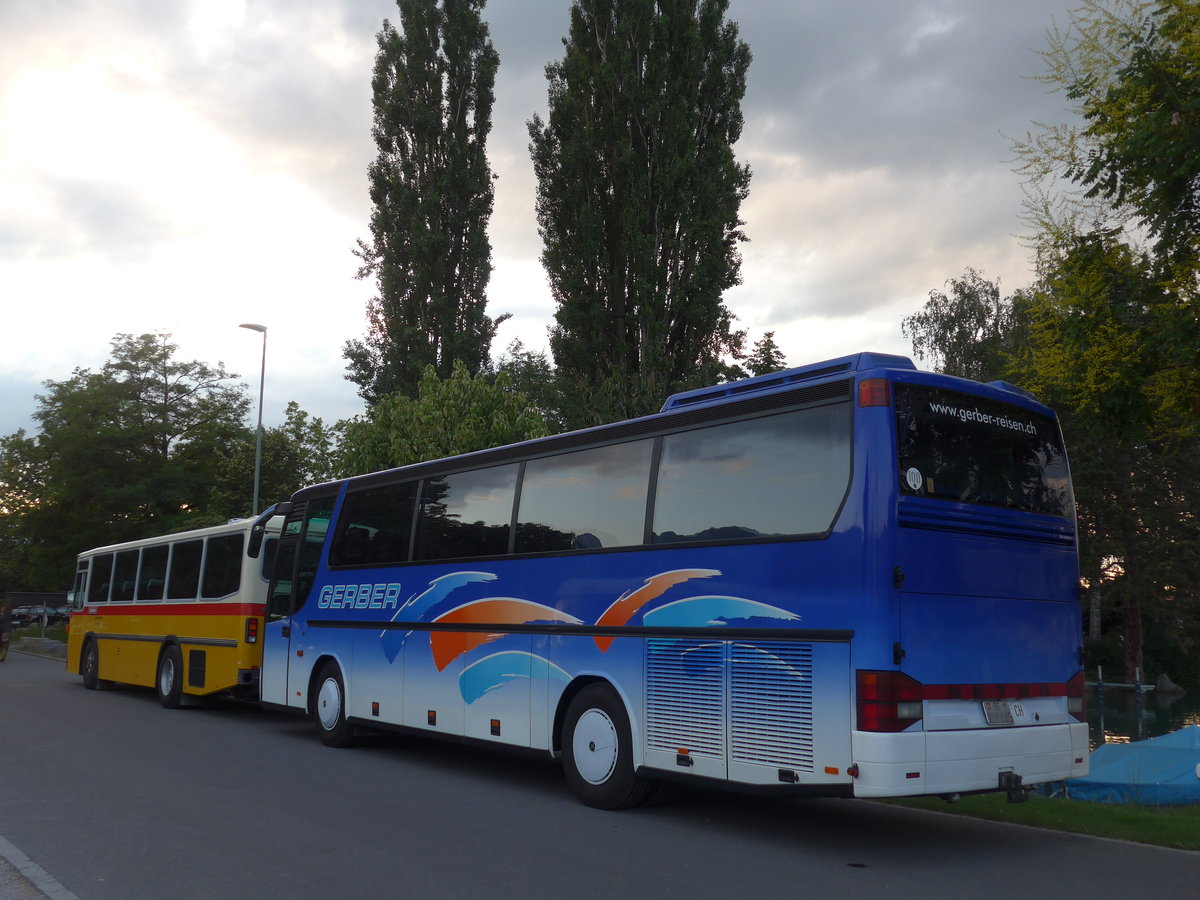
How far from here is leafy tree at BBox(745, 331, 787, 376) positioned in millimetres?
25875

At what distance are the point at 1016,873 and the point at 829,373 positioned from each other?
12.0 feet

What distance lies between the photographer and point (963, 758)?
7660mm

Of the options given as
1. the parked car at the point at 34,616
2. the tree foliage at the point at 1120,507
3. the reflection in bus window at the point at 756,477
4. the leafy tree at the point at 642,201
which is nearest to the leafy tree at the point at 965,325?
the tree foliage at the point at 1120,507

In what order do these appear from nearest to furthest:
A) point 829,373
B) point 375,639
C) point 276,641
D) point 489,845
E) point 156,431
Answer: point 489,845 < point 829,373 < point 375,639 < point 276,641 < point 156,431

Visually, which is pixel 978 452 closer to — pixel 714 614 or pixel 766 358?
pixel 714 614

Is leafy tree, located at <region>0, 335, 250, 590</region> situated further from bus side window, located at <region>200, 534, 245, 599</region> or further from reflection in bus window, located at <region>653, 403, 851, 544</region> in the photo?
reflection in bus window, located at <region>653, 403, 851, 544</region>

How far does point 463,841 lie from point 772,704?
94.2 inches

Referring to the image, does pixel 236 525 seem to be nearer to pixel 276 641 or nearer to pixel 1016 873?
pixel 276 641

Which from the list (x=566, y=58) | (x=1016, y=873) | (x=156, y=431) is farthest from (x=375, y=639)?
(x=156, y=431)

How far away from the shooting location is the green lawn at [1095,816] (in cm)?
825

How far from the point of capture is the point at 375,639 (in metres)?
13.1

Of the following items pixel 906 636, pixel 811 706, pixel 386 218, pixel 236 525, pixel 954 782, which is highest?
pixel 386 218

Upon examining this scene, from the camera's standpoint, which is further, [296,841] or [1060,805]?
[1060,805]

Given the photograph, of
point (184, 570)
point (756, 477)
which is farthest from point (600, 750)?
point (184, 570)
